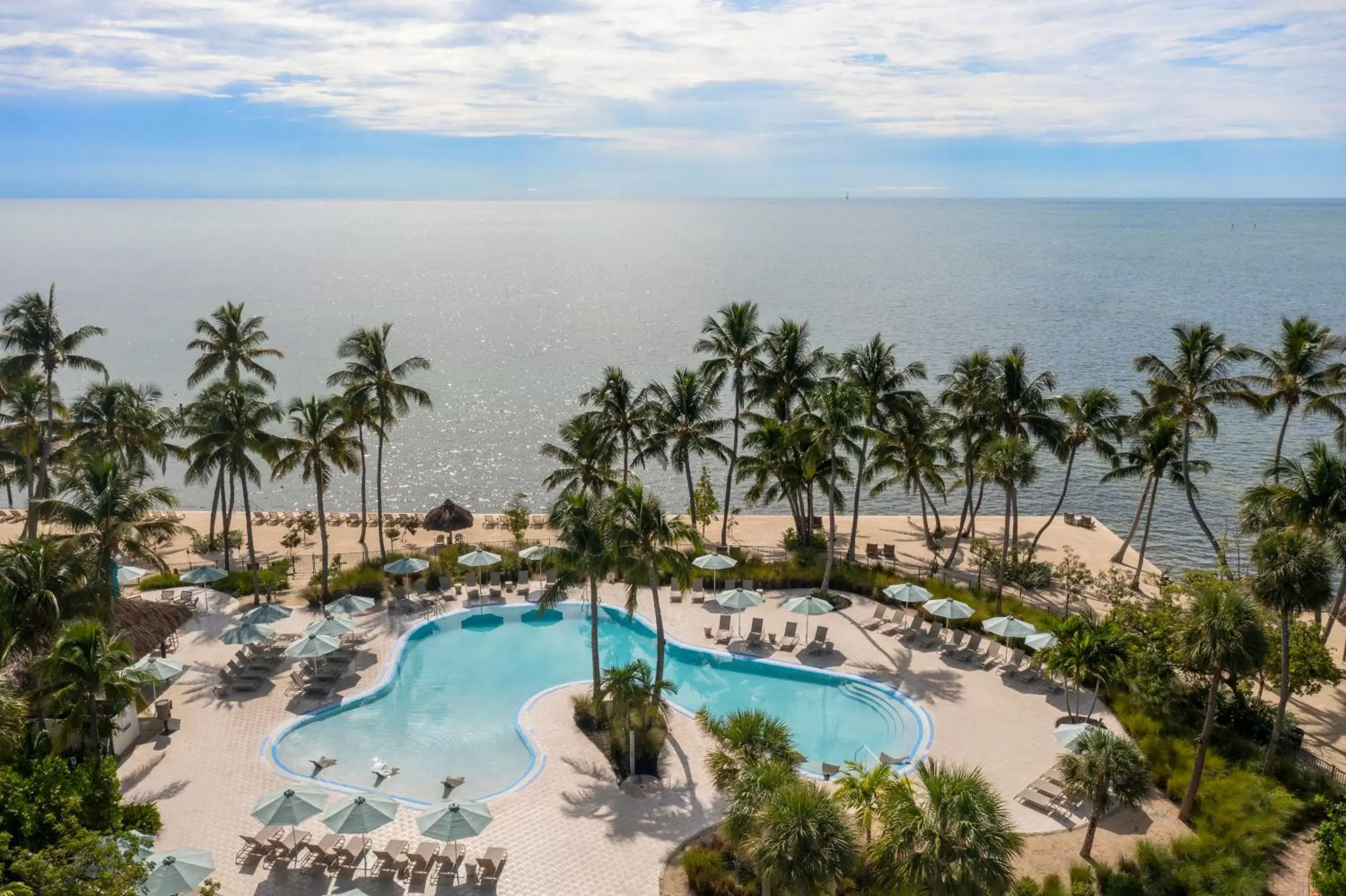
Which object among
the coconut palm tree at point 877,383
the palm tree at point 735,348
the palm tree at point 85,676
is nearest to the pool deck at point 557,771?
the palm tree at point 85,676

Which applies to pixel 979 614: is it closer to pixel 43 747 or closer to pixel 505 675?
pixel 505 675

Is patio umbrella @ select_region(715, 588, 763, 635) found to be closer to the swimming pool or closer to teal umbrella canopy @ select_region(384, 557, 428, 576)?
the swimming pool

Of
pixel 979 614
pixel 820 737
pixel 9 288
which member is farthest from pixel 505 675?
pixel 9 288

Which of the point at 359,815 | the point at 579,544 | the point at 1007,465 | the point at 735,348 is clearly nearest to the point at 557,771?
the point at 359,815

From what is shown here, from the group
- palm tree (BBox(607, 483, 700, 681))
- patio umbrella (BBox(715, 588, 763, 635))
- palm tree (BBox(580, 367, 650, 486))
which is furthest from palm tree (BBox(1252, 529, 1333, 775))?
palm tree (BBox(580, 367, 650, 486))

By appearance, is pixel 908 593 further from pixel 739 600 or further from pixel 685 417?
pixel 685 417
